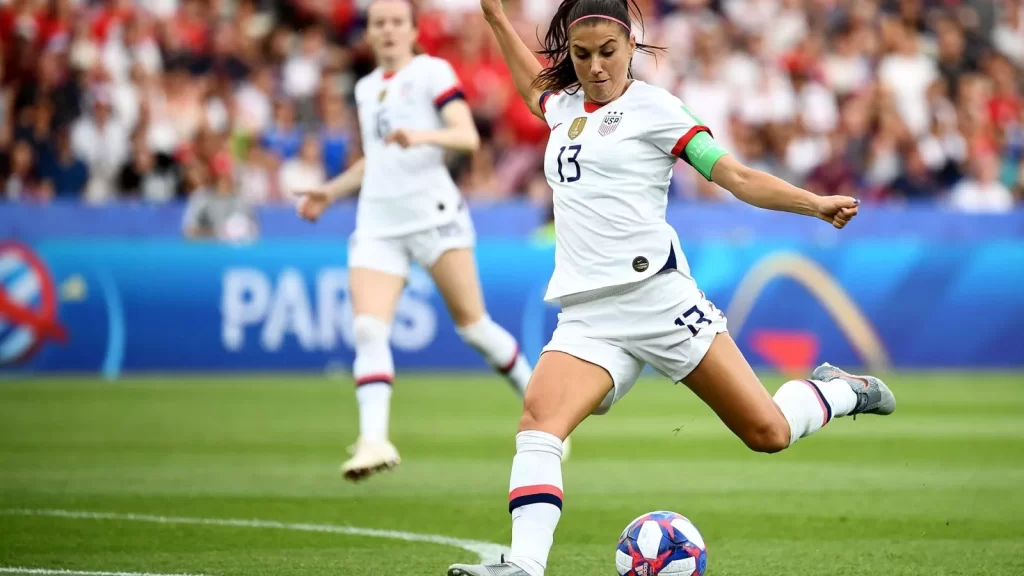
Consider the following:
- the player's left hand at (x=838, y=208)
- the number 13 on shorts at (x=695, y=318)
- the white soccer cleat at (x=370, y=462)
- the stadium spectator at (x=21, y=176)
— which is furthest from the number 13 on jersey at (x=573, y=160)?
the stadium spectator at (x=21, y=176)

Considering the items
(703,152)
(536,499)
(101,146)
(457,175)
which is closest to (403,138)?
(703,152)

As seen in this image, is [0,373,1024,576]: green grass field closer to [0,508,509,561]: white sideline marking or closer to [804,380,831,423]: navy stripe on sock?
[0,508,509,561]: white sideline marking

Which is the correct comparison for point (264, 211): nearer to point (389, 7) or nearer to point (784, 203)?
point (389, 7)

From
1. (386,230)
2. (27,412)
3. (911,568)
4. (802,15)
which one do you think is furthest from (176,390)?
(802,15)

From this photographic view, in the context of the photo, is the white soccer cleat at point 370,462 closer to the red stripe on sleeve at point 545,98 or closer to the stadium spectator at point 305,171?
the red stripe on sleeve at point 545,98

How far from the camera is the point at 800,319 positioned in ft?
57.7

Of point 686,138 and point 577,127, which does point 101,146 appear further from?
point 686,138

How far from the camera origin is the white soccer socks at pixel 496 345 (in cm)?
958

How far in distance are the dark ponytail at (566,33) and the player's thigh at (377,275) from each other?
296 centimetres

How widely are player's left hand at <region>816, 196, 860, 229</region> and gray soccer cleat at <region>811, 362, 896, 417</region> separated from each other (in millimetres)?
1654

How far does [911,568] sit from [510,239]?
11410mm

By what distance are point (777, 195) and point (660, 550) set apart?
1394mm

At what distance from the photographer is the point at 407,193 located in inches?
375

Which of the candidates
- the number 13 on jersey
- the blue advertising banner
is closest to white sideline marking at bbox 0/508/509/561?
the number 13 on jersey
